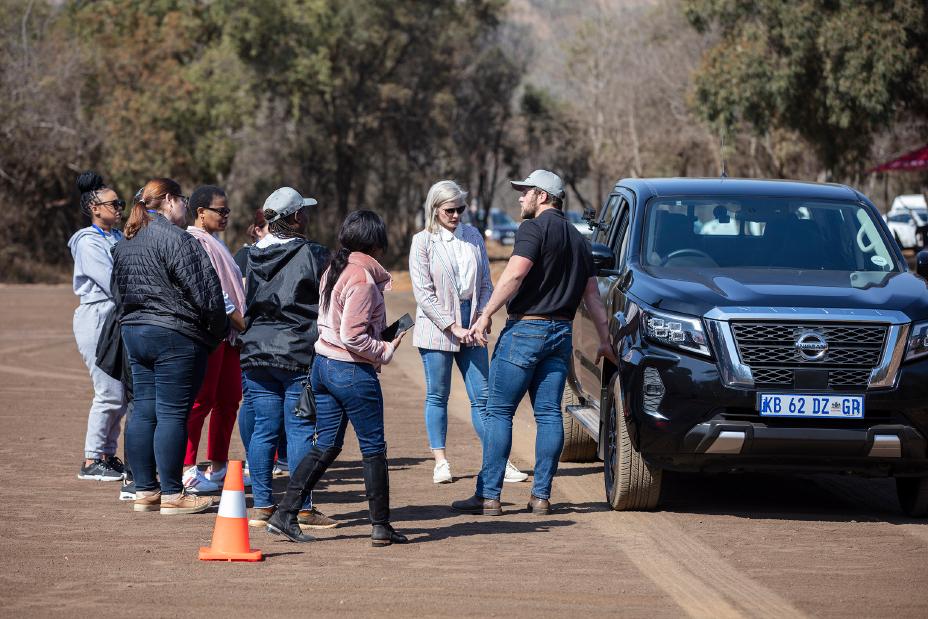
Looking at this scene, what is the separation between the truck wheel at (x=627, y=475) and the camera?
8.33 m

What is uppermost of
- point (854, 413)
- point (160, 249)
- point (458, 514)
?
point (160, 249)

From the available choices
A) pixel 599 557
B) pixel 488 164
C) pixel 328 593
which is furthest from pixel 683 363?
pixel 488 164

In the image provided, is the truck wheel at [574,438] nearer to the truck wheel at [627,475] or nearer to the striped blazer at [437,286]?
the striped blazer at [437,286]

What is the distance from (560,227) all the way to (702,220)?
1539 mm

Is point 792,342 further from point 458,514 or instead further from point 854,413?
point 458,514

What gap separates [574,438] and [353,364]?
3.78 m

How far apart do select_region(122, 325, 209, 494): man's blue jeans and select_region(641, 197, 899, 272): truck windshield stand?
300 centimetres

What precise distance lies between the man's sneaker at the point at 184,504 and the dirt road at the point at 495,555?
0.10 meters

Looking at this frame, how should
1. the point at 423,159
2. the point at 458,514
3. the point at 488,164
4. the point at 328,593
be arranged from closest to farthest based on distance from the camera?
the point at 328,593, the point at 458,514, the point at 423,159, the point at 488,164

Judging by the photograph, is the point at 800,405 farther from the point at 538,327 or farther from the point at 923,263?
the point at 923,263

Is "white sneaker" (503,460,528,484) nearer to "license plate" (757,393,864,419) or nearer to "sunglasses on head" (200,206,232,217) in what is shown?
"license plate" (757,393,864,419)

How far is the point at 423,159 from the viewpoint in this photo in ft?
201

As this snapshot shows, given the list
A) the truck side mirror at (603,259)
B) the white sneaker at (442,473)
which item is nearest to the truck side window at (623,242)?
the truck side mirror at (603,259)

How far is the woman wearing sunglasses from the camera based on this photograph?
27.8 ft
